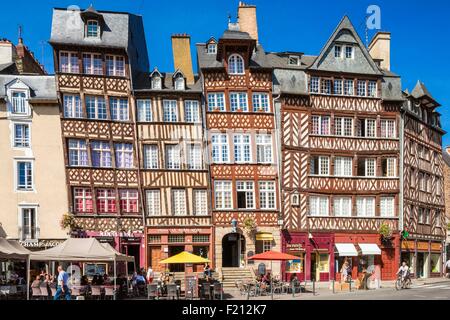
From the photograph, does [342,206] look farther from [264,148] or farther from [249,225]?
[249,225]

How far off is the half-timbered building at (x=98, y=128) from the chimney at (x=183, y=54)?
3102 millimetres

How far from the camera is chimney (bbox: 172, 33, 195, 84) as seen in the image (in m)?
29.6

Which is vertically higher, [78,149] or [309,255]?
[78,149]

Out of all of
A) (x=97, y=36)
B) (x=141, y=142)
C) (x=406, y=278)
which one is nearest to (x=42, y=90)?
(x=97, y=36)

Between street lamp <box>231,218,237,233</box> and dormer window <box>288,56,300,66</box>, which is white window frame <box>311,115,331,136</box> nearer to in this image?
dormer window <box>288,56,300,66</box>

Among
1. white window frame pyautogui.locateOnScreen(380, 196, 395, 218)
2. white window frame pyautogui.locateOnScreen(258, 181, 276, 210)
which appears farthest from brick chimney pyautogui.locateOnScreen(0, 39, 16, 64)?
white window frame pyautogui.locateOnScreen(380, 196, 395, 218)

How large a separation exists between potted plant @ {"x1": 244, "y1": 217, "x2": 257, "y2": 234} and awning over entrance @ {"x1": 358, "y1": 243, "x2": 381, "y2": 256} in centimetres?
609

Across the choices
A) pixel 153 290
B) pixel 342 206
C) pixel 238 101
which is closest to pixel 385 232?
pixel 342 206

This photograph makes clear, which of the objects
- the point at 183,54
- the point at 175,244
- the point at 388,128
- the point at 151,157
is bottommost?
the point at 175,244

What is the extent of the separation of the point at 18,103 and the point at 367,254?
19620 mm

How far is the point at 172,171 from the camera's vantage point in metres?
27.2

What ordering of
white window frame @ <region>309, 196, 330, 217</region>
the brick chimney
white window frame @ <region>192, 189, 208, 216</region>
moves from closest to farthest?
white window frame @ <region>192, 189, 208, 216</region> < white window frame @ <region>309, 196, 330, 217</region> < the brick chimney

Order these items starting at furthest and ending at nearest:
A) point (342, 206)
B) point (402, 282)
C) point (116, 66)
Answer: point (342, 206)
point (116, 66)
point (402, 282)
